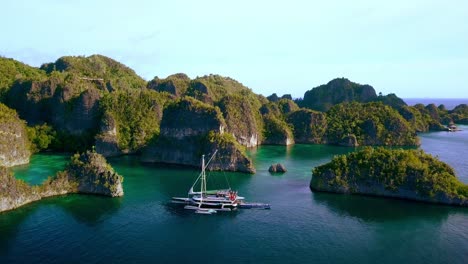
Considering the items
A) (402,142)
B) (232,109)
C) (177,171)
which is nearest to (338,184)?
(177,171)

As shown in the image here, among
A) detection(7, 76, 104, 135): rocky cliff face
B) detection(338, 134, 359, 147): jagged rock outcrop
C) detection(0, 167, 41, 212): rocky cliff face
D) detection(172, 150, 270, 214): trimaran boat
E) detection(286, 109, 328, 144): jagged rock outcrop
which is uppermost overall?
detection(7, 76, 104, 135): rocky cliff face

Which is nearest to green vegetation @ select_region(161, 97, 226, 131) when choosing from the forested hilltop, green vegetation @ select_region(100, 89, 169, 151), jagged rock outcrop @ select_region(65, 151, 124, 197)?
the forested hilltop

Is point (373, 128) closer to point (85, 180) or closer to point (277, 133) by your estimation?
point (277, 133)

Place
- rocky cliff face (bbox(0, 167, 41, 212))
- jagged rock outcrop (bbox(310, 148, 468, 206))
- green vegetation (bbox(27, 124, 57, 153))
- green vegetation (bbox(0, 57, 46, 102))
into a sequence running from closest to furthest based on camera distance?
rocky cliff face (bbox(0, 167, 41, 212)) < jagged rock outcrop (bbox(310, 148, 468, 206)) < green vegetation (bbox(27, 124, 57, 153)) < green vegetation (bbox(0, 57, 46, 102))

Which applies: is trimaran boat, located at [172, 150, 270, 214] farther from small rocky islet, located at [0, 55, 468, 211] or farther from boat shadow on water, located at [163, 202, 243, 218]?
small rocky islet, located at [0, 55, 468, 211]

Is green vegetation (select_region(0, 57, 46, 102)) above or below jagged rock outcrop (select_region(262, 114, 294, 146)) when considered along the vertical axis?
above

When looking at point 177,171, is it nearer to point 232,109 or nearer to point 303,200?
point 303,200
